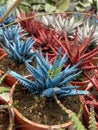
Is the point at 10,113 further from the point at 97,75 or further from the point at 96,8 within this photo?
the point at 96,8

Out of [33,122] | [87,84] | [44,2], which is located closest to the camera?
[33,122]

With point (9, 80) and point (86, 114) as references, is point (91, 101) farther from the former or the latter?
point (9, 80)

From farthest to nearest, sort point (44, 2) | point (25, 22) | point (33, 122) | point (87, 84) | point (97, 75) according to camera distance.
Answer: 1. point (44, 2)
2. point (25, 22)
3. point (87, 84)
4. point (97, 75)
5. point (33, 122)

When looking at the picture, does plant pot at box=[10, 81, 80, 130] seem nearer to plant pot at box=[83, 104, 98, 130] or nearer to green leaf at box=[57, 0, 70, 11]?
plant pot at box=[83, 104, 98, 130]

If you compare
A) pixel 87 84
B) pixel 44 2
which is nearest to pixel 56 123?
pixel 87 84

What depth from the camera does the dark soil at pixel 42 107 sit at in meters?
0.91

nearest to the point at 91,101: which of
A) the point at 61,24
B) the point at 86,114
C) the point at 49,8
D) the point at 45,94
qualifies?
the point at 86,114

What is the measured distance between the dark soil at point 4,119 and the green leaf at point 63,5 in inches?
51.1

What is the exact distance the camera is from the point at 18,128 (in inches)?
37.3

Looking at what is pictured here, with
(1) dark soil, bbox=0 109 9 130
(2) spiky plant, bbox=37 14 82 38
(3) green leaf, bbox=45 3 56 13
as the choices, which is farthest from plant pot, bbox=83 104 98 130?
(3) green leaf, bbox=45 3 56 13

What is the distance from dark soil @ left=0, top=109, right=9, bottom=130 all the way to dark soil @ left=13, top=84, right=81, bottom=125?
47 millimetres

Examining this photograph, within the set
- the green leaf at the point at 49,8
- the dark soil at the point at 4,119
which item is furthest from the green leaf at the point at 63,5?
the dark soil at the point at 4,119

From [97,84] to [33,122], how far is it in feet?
0.86

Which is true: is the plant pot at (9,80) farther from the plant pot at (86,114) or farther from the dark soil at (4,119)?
the plant pot at (86,114)
